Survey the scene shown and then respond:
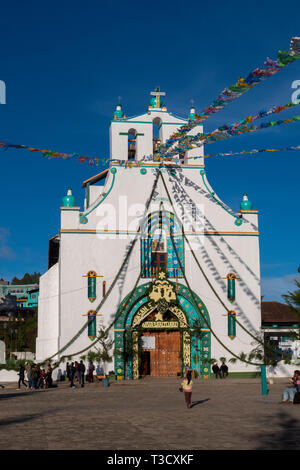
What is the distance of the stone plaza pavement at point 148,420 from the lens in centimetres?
1278

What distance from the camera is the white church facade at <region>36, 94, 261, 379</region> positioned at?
33.7m

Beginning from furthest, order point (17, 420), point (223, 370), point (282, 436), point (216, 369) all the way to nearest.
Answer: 1. point (223, 370)
2. point (216, 369)
3. point (17, 420)
4. point (282, 436)

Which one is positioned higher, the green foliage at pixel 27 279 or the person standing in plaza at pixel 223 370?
the green foliage at pixel 27 279

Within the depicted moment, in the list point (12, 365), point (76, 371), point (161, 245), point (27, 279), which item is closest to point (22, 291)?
point (27, 279)

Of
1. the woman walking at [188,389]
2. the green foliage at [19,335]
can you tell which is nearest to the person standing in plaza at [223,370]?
the woman walking at [188,389]

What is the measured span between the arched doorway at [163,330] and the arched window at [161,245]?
90 cm

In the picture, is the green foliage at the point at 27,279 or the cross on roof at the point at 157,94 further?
the green foliage at the point at 27,279

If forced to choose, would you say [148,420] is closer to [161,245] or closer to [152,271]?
[152,271]

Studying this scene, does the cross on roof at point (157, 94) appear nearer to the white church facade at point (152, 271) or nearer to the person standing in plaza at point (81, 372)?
the white church facade at point (152, 271)

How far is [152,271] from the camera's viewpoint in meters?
34.9

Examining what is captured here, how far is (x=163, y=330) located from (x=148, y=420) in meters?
18.2

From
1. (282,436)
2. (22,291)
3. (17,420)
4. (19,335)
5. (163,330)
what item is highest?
(22,291)

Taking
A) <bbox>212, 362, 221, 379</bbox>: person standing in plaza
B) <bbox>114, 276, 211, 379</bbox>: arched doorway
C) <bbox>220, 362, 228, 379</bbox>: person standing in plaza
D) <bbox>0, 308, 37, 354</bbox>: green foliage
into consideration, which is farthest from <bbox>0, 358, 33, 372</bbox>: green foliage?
<bbox>220, 362, 228, 379</bbox>: person standing in plaza

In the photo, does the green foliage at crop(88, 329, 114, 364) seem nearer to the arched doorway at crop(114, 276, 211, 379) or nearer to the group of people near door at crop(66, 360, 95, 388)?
the arched doorway at crop(114, 276, 211, 379)
